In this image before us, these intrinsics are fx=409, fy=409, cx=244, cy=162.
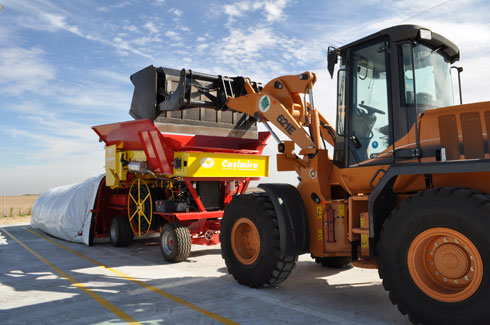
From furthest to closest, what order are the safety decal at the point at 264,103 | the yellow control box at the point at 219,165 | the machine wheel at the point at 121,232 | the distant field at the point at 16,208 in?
1. the distant field at the point at 16,208
2. the machine wheel at the point at 121,232
3. the yellow control box at the point at 219,165
4. the safety decal at the point at 264,103

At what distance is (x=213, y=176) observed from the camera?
8281mm

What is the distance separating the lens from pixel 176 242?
7.68 meters

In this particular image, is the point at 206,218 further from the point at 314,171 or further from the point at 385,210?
the point at 385,210

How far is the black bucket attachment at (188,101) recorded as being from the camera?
7.85 m

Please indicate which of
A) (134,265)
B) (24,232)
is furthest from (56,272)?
(24,232)

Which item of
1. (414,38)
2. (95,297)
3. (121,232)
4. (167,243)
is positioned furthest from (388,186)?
(121,232)

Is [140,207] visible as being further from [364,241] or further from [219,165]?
[364,241]

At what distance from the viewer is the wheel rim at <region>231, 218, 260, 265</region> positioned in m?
5.88

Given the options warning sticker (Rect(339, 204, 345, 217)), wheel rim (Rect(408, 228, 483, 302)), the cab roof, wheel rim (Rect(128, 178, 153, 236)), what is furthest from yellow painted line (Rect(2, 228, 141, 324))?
the cab roof

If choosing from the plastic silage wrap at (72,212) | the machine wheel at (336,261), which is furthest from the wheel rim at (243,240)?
the plastic silage wrap at (72,212)

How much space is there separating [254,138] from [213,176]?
162 centimetres

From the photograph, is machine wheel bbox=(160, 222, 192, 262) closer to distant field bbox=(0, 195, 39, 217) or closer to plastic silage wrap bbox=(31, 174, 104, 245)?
plastic silage wrap bbox=(31, 174, 104, 245)

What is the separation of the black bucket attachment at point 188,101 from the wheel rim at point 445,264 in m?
4.95

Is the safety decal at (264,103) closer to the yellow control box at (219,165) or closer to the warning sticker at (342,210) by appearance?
the warning sticker at (342,210)
